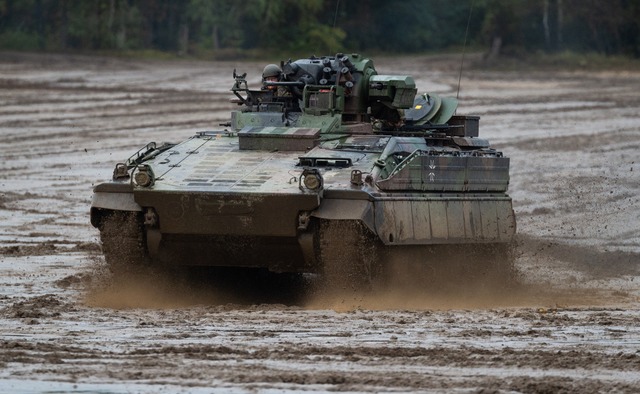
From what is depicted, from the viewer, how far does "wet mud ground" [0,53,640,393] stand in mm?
8844

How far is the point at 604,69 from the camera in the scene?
40.5 m

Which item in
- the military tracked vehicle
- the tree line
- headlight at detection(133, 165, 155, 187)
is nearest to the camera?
the military tracked vehicle

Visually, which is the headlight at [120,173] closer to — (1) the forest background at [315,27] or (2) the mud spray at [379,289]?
(2) the mud spray at [379,289]

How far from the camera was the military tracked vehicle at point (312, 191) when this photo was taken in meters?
12.8

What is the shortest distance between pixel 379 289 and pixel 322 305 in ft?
1.92

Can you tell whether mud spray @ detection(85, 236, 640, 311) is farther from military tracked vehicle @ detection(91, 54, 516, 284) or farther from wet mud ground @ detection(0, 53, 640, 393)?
military tracked vehicle @ detection(91, 54, 516, 284)

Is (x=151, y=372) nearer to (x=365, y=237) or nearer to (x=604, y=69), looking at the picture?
(x=365, y=237)

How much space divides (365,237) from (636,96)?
22.4 meters

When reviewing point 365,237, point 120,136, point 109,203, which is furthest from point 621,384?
point 120,136

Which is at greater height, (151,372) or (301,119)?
(301,119)

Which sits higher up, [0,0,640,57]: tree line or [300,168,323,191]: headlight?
[0,0,640,57]: tree line

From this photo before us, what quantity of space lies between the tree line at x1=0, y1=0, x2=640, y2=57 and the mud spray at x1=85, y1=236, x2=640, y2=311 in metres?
26.5

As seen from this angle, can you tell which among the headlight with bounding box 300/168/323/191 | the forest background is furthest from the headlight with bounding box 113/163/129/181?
the forest background

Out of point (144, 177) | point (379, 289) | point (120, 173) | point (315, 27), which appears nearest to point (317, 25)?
point (315, 27)
